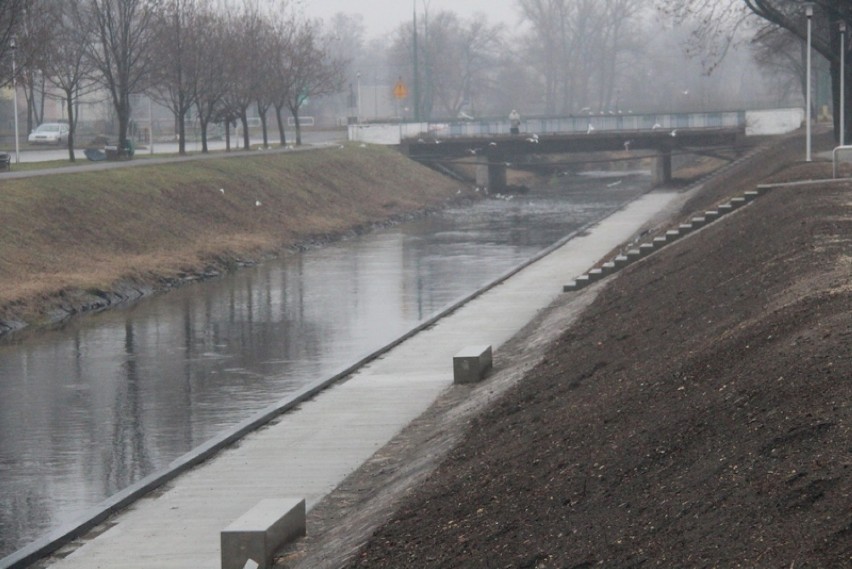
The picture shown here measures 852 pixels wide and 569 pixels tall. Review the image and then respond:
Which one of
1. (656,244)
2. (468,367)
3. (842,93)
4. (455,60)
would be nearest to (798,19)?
(842,93)

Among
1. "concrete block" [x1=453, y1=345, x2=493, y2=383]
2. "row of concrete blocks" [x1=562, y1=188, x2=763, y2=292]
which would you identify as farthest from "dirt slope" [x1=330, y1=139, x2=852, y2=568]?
"row of concrete blocks" [x1=562, y1=188, x2=763, y2=292]

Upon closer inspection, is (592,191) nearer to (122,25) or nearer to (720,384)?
(122,25)

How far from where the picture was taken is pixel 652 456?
9867 millimetres

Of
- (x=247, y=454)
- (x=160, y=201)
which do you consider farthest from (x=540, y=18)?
(x=247, y=454)

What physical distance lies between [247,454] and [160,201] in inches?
1210

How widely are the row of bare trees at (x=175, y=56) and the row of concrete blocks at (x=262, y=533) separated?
97.4 feet

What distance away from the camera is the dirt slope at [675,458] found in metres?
7.97

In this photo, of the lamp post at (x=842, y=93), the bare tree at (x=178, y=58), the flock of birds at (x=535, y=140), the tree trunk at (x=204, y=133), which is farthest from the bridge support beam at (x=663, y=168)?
the lamp post at (x=842, y=93)

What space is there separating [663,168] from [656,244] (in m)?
42.6

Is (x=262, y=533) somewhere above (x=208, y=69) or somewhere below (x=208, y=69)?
below

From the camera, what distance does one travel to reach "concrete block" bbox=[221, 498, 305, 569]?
10.8m

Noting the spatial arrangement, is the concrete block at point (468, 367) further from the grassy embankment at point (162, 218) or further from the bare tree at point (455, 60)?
the bare tree at point (455, 60)

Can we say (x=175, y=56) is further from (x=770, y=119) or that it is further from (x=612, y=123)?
(x=770, y=119)

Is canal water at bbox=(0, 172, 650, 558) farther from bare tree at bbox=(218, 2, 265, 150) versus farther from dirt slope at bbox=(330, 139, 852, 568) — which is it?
bare tree at bbox=(218, 2, 265, 150)
